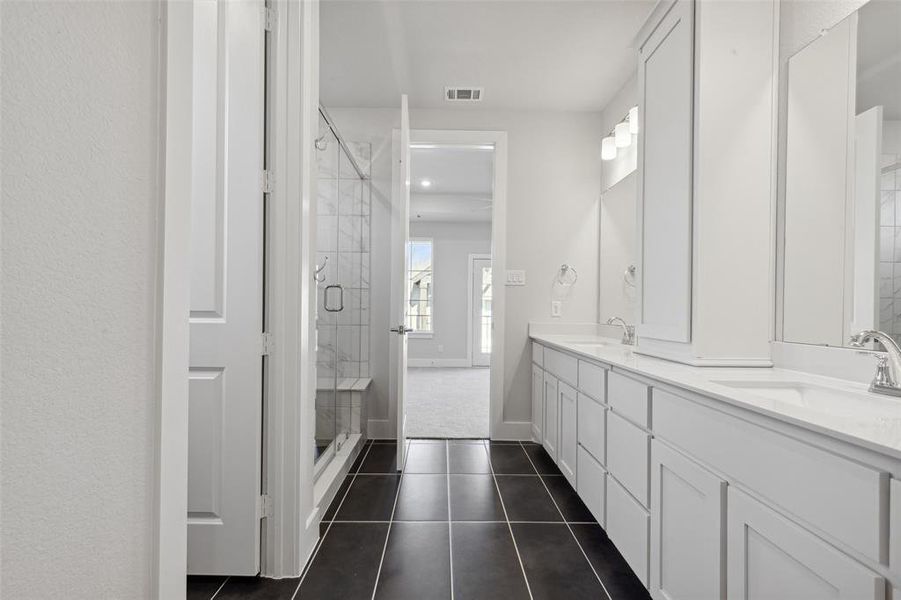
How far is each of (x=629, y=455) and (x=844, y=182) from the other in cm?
113

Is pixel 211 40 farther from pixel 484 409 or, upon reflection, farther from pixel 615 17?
pixel 484 409

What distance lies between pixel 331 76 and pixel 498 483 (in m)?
2.85

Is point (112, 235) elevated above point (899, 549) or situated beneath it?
elevated above

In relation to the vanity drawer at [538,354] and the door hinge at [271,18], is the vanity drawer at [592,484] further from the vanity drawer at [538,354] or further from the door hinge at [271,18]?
the door hinge at [271,18]

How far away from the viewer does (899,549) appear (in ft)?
2.19

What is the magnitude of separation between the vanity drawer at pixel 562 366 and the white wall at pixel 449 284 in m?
5.01

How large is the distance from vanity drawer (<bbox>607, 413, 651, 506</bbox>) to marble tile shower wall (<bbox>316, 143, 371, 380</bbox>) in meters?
1.56

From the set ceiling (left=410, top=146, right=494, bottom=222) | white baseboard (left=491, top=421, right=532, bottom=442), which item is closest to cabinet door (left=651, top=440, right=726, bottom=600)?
white baseboard (left=491, top=421, right=532, bottom=442)

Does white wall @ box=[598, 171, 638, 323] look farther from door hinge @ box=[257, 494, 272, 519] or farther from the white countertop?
door hinge @ box=[257, 494, 272, 519]

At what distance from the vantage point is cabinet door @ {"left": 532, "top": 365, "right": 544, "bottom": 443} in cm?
303

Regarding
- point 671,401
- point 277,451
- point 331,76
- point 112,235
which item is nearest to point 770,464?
point 671,401

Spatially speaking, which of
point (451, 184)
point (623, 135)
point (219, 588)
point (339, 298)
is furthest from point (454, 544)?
point (451, 184)

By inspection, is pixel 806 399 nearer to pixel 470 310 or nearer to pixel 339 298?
pixel 339 298

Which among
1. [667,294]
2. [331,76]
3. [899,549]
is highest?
[331,76]
